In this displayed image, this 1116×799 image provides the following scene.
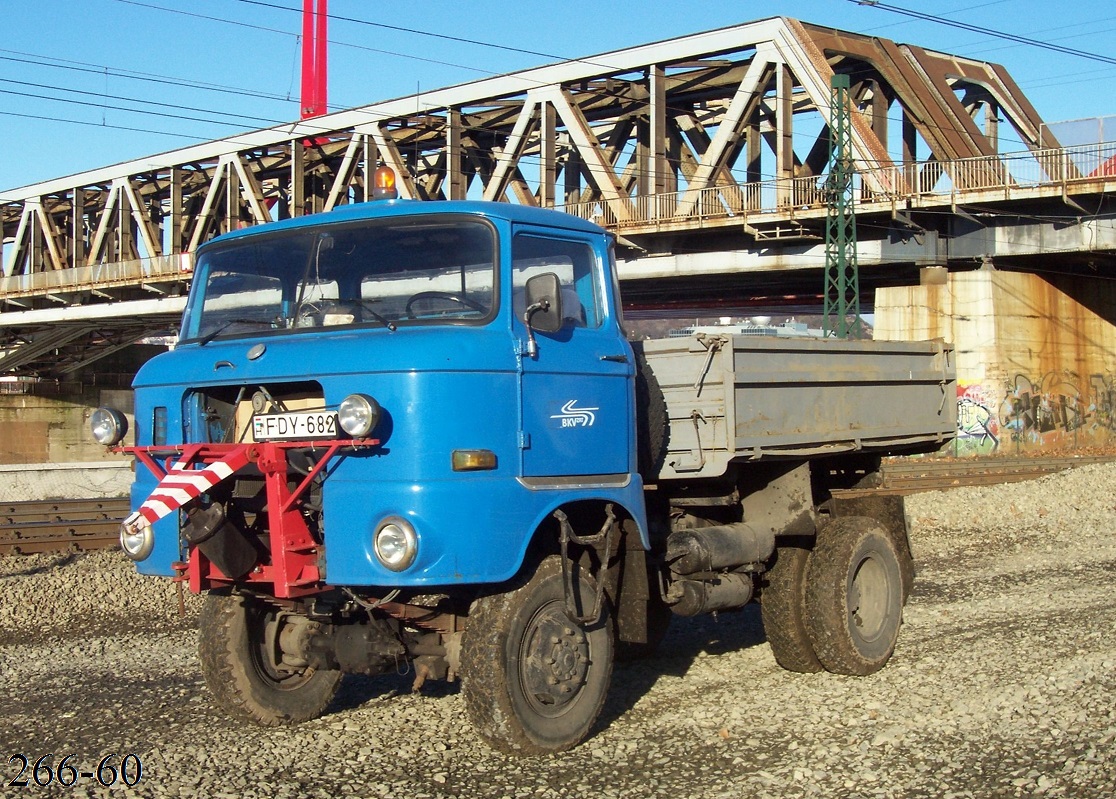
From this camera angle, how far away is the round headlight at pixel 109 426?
6137 mm

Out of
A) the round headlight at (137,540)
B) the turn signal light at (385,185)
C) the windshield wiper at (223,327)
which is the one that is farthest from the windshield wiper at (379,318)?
the round headlight at (137,540)

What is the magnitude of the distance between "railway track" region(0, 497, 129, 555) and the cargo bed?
9.95 m

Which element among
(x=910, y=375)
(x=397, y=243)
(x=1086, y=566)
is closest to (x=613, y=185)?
(x=1086, y=566)

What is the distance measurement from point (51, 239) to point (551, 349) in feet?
185

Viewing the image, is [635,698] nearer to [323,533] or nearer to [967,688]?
[967,688]

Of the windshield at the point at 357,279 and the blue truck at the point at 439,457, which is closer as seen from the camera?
the blue truck at the point at 439,457

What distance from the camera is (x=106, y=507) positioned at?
1956 centimetres

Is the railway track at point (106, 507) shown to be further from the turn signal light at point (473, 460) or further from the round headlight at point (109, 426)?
the round headlight at point (109, 426)

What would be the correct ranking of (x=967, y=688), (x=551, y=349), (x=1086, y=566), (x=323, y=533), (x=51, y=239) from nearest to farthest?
(x=323, y=533)
(x=551, y=349)
(x=967, y=688)
(x=1086, y=566)
(x=51, y=239)

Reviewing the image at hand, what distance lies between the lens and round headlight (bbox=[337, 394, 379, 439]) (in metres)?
5.32

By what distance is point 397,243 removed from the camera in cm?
627

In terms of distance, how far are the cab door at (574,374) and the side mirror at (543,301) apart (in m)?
0.05

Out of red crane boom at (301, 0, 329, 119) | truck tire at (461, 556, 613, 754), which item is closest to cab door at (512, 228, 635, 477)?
truck tire at (461, 556, 613, 754)

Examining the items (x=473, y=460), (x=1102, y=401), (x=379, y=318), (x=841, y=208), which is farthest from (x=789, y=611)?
(x=1102, y=401)
